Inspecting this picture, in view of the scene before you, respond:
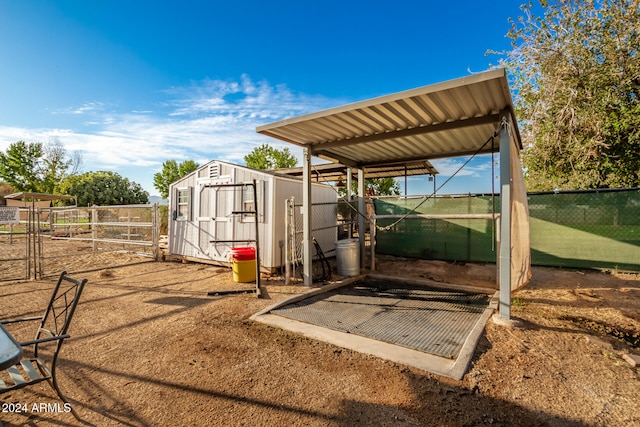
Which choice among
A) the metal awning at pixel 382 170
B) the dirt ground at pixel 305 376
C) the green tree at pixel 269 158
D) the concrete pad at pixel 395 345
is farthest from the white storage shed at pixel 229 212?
the green tree at pixel 269 158

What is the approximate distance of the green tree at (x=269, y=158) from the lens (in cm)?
2758

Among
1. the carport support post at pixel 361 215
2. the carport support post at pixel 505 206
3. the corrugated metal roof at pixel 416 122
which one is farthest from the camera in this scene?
the carport support post at pixel 361 215

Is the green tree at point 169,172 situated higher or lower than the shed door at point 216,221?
higher

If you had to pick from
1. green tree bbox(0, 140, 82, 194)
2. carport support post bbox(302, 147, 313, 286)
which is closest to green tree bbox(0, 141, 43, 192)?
green tree bbox(0, 140, 82, 194)

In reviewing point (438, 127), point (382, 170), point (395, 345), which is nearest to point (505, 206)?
point (438, 127)

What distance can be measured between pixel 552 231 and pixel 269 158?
960 inches

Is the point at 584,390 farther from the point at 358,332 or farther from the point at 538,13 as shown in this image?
the point at 538,13

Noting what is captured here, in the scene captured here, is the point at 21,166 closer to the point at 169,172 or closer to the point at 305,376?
the point at 169,172

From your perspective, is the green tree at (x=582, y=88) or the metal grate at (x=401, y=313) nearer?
the metal grate at (x=401, y=313)

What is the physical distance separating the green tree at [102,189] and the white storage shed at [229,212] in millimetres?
26982

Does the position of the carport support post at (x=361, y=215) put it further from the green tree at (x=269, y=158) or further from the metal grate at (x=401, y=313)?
the green tree at (x=269, y=158)

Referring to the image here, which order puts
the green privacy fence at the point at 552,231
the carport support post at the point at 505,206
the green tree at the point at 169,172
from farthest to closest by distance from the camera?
the green tree at the point at 169,172
the green privacy fence at the point at 552,231
the carport support post at the point at 505,206

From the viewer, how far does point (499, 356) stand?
2910mm

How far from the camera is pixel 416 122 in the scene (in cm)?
457
